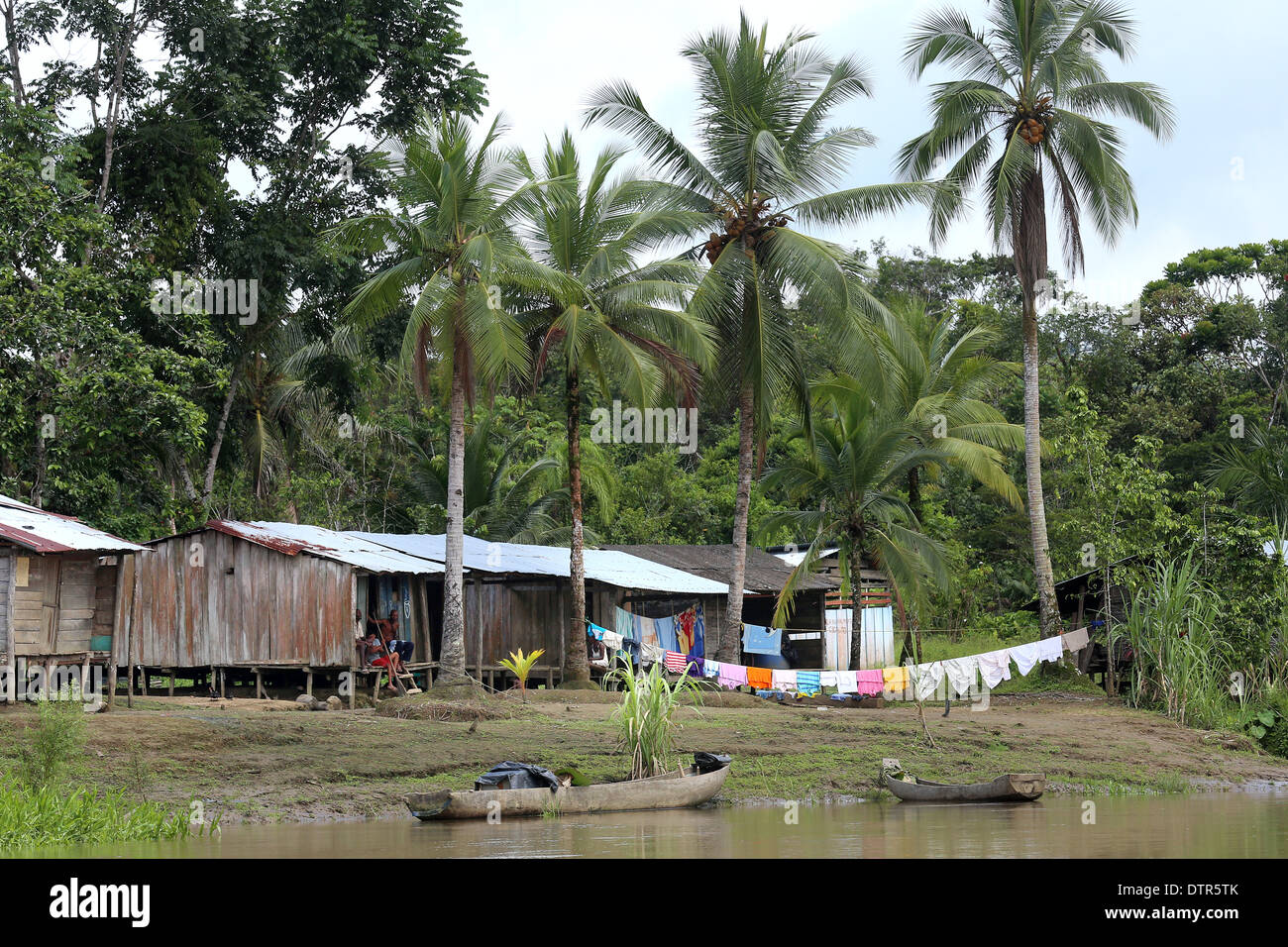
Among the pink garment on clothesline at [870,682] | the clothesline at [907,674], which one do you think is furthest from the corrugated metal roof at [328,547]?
the pink garment on clothesline at [870,682]

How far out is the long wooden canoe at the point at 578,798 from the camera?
11.9 meters

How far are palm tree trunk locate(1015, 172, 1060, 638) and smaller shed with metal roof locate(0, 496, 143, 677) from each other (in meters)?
15.6

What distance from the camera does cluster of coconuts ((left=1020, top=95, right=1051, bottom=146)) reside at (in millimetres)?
24031

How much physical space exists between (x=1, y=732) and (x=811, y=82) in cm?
1657

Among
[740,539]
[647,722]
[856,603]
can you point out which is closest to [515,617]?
[740,539]

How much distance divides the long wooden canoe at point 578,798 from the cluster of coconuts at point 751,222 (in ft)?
38.4

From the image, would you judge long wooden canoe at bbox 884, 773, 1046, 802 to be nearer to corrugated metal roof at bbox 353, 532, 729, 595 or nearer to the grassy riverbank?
the grassy riverbank

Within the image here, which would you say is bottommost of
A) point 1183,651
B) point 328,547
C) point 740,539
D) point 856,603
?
point 1183,651

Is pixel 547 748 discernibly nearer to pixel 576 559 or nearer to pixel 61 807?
pixel 61 807

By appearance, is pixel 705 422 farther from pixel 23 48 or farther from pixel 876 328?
pixel 23 48

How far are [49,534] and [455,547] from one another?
5.86 m

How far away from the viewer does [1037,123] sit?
949 inches

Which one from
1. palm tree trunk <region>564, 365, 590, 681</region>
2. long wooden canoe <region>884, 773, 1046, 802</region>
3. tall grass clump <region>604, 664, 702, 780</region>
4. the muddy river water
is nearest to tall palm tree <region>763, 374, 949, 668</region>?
palm tree trunk <region>564, 365, 590, 681</region>
